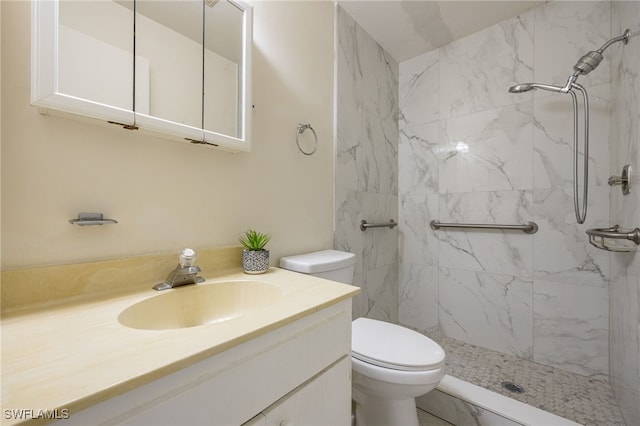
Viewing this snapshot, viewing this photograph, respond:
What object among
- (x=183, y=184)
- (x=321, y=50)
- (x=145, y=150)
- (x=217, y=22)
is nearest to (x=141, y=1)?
(x=217, y=22)

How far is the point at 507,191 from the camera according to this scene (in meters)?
1.71

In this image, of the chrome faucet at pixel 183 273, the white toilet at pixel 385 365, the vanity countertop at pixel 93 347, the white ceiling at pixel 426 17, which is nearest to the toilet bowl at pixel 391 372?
the white toilet at pixel 385 365

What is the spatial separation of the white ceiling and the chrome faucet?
1.69 m

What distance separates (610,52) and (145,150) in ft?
7.50

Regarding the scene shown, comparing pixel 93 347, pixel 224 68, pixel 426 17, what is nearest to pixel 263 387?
pixel 93 347

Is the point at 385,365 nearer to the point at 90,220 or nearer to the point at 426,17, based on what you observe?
the point at 90,220

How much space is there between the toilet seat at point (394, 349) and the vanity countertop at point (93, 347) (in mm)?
435

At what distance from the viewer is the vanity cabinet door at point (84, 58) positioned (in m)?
0.64

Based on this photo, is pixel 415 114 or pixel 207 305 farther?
pixel 415 114

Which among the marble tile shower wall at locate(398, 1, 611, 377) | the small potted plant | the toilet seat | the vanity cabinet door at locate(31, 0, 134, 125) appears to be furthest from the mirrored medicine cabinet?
the marble tile shower wall at locate(398, 1, 611, 377)

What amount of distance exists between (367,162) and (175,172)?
1.26 m

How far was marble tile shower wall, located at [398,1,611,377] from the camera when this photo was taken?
148 centimetres

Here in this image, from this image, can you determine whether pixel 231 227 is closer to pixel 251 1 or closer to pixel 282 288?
pixel 282 288

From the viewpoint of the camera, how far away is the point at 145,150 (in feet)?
2.81
